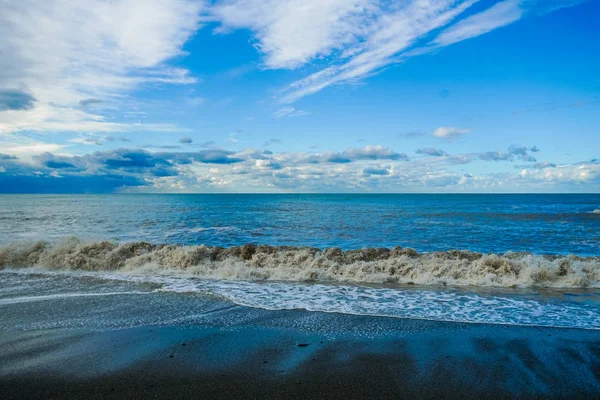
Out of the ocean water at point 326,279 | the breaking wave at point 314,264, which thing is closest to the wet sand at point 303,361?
the ocean water at point 326,279

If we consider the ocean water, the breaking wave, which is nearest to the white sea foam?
the ocean water

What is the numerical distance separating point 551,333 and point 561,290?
493cm

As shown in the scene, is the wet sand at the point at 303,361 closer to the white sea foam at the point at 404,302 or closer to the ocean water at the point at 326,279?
the white sea foam at the point at 404,302

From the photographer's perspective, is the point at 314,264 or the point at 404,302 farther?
the point at 314,264

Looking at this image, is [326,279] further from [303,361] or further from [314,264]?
[303,361]

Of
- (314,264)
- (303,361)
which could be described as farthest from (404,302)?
(314,264)

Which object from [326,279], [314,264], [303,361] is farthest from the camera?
[314,264]

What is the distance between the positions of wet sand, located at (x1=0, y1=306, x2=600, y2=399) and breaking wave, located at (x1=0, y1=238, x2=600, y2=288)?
486 centimetres

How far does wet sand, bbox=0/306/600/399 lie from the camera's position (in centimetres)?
527

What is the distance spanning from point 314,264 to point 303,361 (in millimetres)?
8248

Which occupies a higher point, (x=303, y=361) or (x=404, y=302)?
(x=303, y=361)

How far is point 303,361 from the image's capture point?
20.3ft

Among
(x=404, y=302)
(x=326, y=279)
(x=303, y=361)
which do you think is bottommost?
(x=326, y=279)

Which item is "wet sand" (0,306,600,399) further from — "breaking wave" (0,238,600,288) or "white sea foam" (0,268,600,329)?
"breaking wave" (0,238,600,288)
